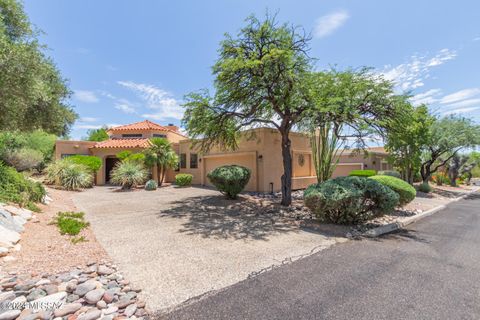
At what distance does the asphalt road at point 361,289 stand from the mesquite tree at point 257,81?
5.67 metres

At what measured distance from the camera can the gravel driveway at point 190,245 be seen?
3.58 m

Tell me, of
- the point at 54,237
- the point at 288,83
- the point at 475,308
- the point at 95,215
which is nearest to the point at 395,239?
the point at 475,308

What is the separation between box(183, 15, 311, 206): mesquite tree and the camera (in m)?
8.09

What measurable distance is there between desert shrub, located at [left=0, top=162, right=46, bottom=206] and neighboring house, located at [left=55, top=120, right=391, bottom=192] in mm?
6523

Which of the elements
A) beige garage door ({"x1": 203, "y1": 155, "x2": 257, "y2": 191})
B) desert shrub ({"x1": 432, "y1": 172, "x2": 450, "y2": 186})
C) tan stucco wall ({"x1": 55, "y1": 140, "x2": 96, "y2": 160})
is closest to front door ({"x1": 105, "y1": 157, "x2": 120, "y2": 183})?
tan stucco wall ({"x1": 55, "y1": 140, "x2": 96, "y2": 160})

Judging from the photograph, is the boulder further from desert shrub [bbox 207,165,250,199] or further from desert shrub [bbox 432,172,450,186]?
desert shrub [bbox 432,172,450,186]

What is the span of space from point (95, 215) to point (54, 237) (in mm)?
2849

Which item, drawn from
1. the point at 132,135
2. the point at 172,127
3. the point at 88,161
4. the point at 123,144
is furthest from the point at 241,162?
the point at 172,127

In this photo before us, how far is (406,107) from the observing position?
844 centimetres

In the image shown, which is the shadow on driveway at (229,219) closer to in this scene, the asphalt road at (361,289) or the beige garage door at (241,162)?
the asphalt road at (361,289)

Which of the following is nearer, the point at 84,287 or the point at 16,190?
the point at 84,287

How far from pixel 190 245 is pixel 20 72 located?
7.19 meters

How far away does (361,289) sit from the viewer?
346 centimetres

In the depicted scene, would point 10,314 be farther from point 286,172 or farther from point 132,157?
point 132,157
